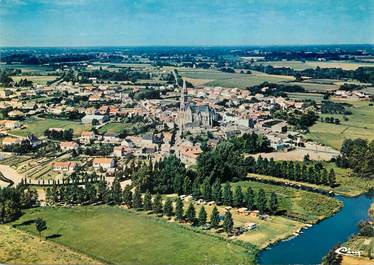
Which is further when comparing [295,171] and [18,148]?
[18,148]

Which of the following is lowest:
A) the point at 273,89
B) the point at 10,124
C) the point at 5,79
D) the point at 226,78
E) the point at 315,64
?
the point at 10,124

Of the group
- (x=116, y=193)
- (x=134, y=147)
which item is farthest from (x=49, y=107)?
(x=116, y=193)

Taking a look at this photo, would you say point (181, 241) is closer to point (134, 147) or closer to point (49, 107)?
point (134, 147)

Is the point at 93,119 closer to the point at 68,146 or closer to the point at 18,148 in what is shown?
the point at 68,146

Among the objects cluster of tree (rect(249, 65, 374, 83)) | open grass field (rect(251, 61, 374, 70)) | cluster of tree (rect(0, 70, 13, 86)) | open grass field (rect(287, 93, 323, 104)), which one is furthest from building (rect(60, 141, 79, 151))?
open grass field (rect(251, 61, 374, 70))

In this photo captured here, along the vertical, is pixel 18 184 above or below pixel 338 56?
below

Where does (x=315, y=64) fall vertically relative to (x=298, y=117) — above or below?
above

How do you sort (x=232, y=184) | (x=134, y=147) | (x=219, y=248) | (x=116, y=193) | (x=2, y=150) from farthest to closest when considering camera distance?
(x=134, y=147)
(x=2, y=150)
(x=232, y=184)
(x=116, y=193)
(x=219, y=248)

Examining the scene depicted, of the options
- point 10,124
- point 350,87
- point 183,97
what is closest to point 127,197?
point 10,124
